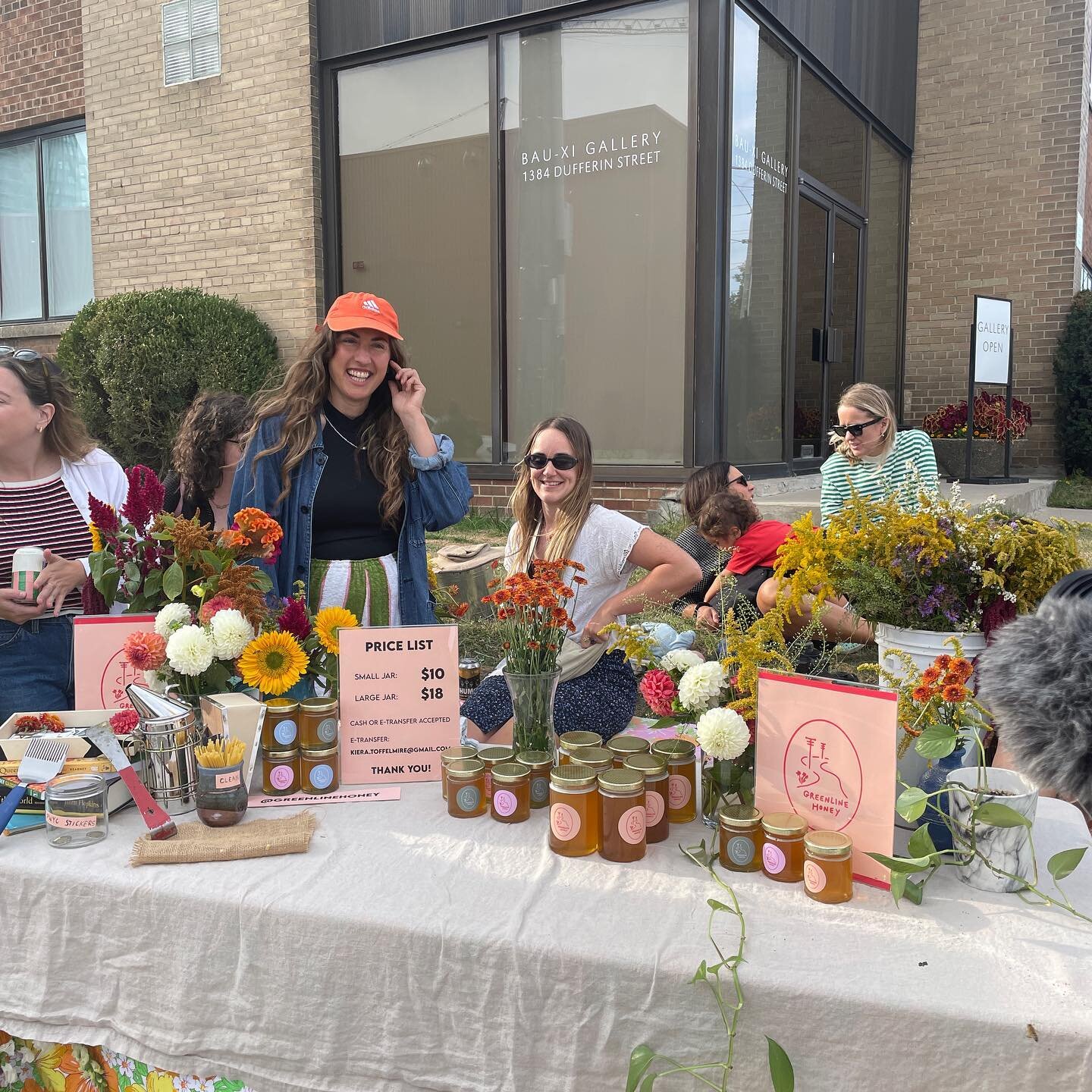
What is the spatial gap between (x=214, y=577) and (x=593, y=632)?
1.03 metres

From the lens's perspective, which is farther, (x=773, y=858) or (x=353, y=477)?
(x=353, y=477)

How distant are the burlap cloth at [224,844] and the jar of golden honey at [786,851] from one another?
2.23ft

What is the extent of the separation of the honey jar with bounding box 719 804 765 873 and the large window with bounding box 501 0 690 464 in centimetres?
523

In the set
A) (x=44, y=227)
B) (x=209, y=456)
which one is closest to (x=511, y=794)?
(x=209, y=456)

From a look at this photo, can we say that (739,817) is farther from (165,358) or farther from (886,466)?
(165,358)

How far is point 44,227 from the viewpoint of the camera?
983 cm

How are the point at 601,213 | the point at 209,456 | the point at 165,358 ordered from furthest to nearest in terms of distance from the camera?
the point at 165,358 → the point at 601,213 → the point at 209,456

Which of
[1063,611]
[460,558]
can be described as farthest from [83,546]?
[460,558]

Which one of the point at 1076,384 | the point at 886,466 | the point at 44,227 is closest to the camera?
the point at 886,466

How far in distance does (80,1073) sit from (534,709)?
0.87m

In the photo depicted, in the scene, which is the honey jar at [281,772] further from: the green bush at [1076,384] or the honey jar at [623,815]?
the green bush at [1076,384]

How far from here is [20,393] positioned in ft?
7.52

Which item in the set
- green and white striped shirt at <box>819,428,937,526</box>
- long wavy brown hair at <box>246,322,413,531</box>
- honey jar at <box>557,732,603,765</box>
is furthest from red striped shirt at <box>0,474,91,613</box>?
green and white striped shirt at <box>819,428,937,526</box>

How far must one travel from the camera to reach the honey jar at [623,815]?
1.30 m
